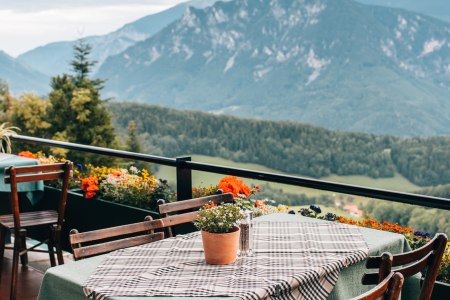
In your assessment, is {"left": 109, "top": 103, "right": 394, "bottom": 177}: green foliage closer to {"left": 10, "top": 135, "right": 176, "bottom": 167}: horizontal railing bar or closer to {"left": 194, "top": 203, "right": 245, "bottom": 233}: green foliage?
{"left": 10, "top": 135, "right": 176, "bottom": 167}: horizontal railing bar

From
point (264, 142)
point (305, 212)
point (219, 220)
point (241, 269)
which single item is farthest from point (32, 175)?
point (264, 142)

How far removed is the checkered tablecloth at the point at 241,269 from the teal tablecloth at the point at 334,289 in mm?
48

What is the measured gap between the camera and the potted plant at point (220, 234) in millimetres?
2252

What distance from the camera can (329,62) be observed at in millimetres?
92188

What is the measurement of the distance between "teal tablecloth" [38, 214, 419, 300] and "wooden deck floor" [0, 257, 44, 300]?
6.63 ft

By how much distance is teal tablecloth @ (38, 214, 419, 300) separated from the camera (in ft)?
7.00

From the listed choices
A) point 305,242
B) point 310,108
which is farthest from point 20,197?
point 310,108

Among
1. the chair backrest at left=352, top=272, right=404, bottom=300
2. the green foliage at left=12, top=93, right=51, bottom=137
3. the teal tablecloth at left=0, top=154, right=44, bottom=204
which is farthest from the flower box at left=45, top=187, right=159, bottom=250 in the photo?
the green foliage at left=12, top=93, right=51, bottom=137

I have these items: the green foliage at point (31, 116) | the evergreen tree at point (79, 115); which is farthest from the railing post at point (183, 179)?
the green foliage at point (31, 116)

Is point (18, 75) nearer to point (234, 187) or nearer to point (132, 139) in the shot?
point (132, 139)

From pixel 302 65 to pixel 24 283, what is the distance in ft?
306

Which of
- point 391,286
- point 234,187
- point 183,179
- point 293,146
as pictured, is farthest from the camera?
point 293,146

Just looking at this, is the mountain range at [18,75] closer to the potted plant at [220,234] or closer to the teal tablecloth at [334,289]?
the teal tablecloth at [334,289]

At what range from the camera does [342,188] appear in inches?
129
